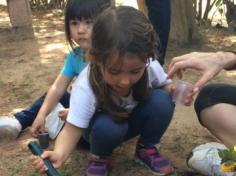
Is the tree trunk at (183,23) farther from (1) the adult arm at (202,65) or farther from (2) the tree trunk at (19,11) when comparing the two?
(1) the adult arm at (202,65)

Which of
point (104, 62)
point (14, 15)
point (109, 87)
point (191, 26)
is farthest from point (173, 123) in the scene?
point (14, 15)

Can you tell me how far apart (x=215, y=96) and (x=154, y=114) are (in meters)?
0.25

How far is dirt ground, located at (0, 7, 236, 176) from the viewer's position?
2203 millimetres

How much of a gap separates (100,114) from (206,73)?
471 mm

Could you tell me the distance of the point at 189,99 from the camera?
1.77 meters

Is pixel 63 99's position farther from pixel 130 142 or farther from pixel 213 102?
pixel 213 102

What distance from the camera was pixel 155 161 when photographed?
2.11m

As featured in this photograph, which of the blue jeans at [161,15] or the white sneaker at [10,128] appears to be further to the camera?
the blue jeans at [161,15]

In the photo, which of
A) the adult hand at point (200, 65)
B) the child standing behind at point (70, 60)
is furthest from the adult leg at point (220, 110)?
the child standing behind at point (70, 60)

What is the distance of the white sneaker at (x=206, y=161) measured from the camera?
1940 mm

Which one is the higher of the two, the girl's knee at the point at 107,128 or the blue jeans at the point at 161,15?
the blue jeans at the point at 161,15

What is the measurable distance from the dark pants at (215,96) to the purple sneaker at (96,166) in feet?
1.48

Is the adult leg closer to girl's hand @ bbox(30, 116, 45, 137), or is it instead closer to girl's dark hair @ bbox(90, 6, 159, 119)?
girl's dark hair @ bbox(90, 6, 159, 119)

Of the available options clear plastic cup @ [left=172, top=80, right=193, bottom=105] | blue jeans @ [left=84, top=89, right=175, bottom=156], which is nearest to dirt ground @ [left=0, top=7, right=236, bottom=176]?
blue jeans @ [left=84, top=89, right=175, bottom=156]
